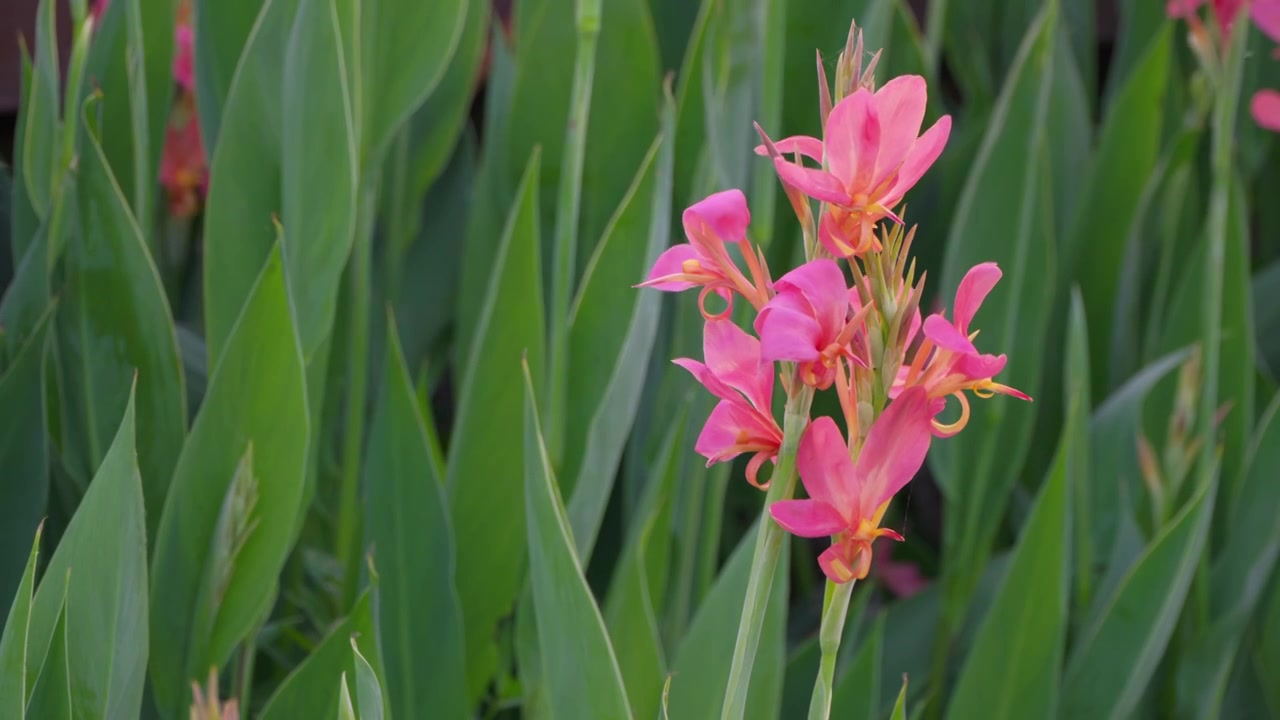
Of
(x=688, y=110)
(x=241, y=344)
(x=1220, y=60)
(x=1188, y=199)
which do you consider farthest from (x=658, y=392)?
(x=1188, y=199)

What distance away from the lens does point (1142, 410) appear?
31.3 inches

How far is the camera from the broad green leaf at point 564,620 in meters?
0.35

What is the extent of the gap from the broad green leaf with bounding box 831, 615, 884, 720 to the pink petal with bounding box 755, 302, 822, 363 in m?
0.39

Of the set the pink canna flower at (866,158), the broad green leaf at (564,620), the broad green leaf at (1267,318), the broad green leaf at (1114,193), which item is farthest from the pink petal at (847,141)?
the broad green leaf at (1267,318)

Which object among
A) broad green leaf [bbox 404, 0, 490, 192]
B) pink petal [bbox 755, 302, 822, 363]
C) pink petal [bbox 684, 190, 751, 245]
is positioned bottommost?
pink petal [bbox 755, 302, 822, 363]

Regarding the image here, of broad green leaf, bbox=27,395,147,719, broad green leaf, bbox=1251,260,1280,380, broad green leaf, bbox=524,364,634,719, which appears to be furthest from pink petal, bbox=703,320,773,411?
broad green leaf, bbox=1251,260,1280,380

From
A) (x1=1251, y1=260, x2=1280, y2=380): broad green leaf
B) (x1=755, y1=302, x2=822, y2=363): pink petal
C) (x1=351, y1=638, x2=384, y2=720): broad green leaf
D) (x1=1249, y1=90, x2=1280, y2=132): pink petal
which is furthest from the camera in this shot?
(x1=1251, y1=260, x2=1280, y2=380): broad green leaf

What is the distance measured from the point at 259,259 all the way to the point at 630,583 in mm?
226

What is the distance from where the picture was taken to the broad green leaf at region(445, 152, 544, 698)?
22.2 inches

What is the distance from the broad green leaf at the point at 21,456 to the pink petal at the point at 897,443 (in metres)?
0.40

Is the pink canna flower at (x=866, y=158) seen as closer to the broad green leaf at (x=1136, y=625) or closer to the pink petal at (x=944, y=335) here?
the pink petal at (x=944, y=335)

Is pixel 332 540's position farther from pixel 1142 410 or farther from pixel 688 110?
pixel 1142 410

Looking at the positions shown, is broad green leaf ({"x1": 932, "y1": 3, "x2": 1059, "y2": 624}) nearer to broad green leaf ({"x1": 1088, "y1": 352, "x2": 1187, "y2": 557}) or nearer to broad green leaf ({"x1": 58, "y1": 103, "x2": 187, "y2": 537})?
broad green leaf ({"x1": 1088, "y1": 352, "x2": 1187, "y2": 557})

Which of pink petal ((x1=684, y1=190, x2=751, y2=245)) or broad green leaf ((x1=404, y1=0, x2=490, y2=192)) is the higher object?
broad green leaf ((x1=404, y1=0, x2=490, y2=192))
